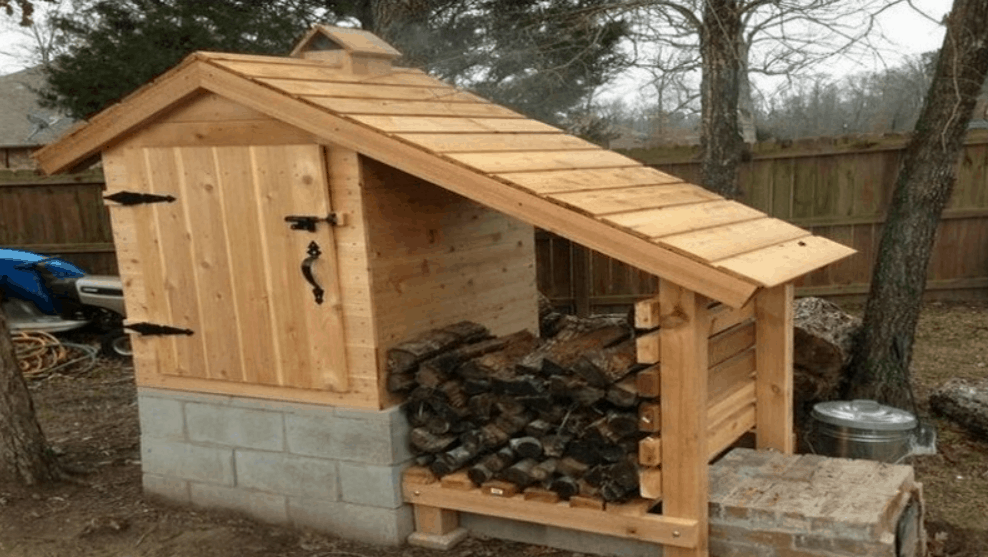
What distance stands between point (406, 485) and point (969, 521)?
2822 millimetres

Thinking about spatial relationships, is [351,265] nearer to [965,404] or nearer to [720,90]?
Answer: [720,90]

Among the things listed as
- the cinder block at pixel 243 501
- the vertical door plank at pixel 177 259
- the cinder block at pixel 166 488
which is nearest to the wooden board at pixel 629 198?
the vertical door plank at pixel 177 259

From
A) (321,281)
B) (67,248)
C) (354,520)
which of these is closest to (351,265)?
(321,281)

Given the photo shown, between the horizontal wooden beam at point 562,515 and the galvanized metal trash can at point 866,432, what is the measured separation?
1.52 m

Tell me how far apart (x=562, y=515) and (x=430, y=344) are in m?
1.01

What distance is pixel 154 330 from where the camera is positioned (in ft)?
16.1

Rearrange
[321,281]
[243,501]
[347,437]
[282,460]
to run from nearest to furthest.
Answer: [321,281] < [347,437] < [282,460] < [243,501]

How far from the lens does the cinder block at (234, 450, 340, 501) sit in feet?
14.9

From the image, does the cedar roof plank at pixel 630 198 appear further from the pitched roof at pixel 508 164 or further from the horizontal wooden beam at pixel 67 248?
the horizontal wooden beam at pixel 67 248

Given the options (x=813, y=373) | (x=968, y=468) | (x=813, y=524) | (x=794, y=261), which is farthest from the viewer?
(x=813, y=373)

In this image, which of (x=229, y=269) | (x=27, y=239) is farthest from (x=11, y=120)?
(x=229, y=269)

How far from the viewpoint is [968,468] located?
5.36 metres

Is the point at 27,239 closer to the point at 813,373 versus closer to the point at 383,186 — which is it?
the point at 383,186

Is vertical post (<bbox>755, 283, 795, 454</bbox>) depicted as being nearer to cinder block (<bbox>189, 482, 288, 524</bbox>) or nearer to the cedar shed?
the cedar shed
